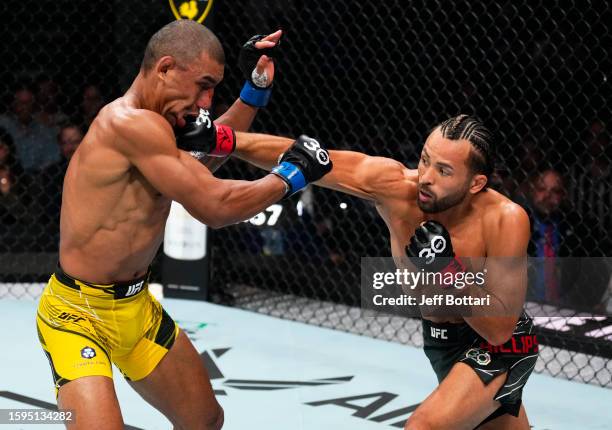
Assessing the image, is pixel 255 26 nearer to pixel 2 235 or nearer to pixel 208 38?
pixel 2 235

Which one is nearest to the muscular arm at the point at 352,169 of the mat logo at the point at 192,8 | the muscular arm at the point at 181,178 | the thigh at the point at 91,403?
the muscular arm at the point at 181,178

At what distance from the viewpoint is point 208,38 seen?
7.29 feet

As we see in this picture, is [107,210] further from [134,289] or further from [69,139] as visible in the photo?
[69,139]

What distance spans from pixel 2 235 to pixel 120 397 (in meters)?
2.13

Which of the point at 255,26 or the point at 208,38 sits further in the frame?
the point at 255,26

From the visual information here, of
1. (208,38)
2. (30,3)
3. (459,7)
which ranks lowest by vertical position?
(208,38)

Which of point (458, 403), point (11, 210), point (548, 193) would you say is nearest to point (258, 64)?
point (458, 403)

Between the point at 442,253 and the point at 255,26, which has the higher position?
the point at 255,26

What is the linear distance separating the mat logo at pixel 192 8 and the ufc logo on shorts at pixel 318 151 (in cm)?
260

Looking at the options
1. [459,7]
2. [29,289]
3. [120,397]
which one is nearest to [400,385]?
[120,397]

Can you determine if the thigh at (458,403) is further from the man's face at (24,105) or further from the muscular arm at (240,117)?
the man's face at (24,105)

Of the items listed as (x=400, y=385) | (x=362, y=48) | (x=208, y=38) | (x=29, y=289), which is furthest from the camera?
(x=29, y=289)

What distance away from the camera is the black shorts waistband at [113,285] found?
2291 mm

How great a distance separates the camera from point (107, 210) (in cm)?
223
